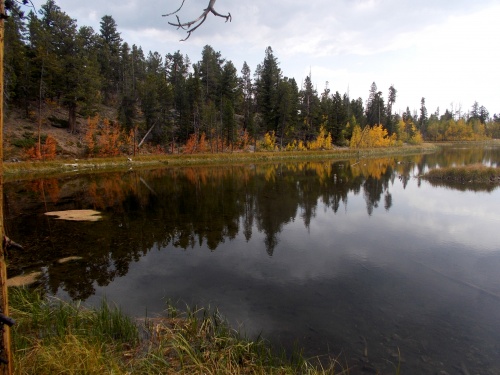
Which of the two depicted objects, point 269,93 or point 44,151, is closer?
point 44,151

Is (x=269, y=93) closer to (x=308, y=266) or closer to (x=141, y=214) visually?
(x=141, y=214)

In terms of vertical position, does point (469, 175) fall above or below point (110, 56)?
below

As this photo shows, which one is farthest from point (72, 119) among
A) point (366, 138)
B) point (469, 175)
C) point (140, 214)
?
point (366, 138)

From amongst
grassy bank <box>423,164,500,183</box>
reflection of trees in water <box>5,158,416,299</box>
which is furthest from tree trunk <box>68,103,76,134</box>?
grassy bank <box>423,164,500,183</box>

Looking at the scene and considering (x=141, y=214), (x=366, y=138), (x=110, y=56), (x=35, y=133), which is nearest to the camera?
(x=141, y=214)

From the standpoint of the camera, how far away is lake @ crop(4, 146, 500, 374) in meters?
7.54

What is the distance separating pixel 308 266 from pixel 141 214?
12.7 metres

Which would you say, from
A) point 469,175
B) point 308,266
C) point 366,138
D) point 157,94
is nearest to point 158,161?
point 157,94

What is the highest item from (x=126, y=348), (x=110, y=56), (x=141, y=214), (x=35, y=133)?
(x=110, y=56)

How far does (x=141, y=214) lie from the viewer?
20.5 metres

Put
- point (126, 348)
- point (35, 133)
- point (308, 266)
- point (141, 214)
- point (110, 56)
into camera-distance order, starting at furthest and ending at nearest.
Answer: point (110, 56), point (35, 133), point (141, 214), point (308, 266), point (126, 348)

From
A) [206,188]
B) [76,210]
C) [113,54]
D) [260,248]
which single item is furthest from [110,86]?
[260,248]

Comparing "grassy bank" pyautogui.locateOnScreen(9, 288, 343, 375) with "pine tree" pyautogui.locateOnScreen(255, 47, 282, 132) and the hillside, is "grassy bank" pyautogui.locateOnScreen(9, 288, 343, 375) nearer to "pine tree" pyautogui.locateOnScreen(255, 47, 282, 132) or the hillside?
the hillside

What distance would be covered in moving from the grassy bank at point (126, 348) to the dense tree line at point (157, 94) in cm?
4632
